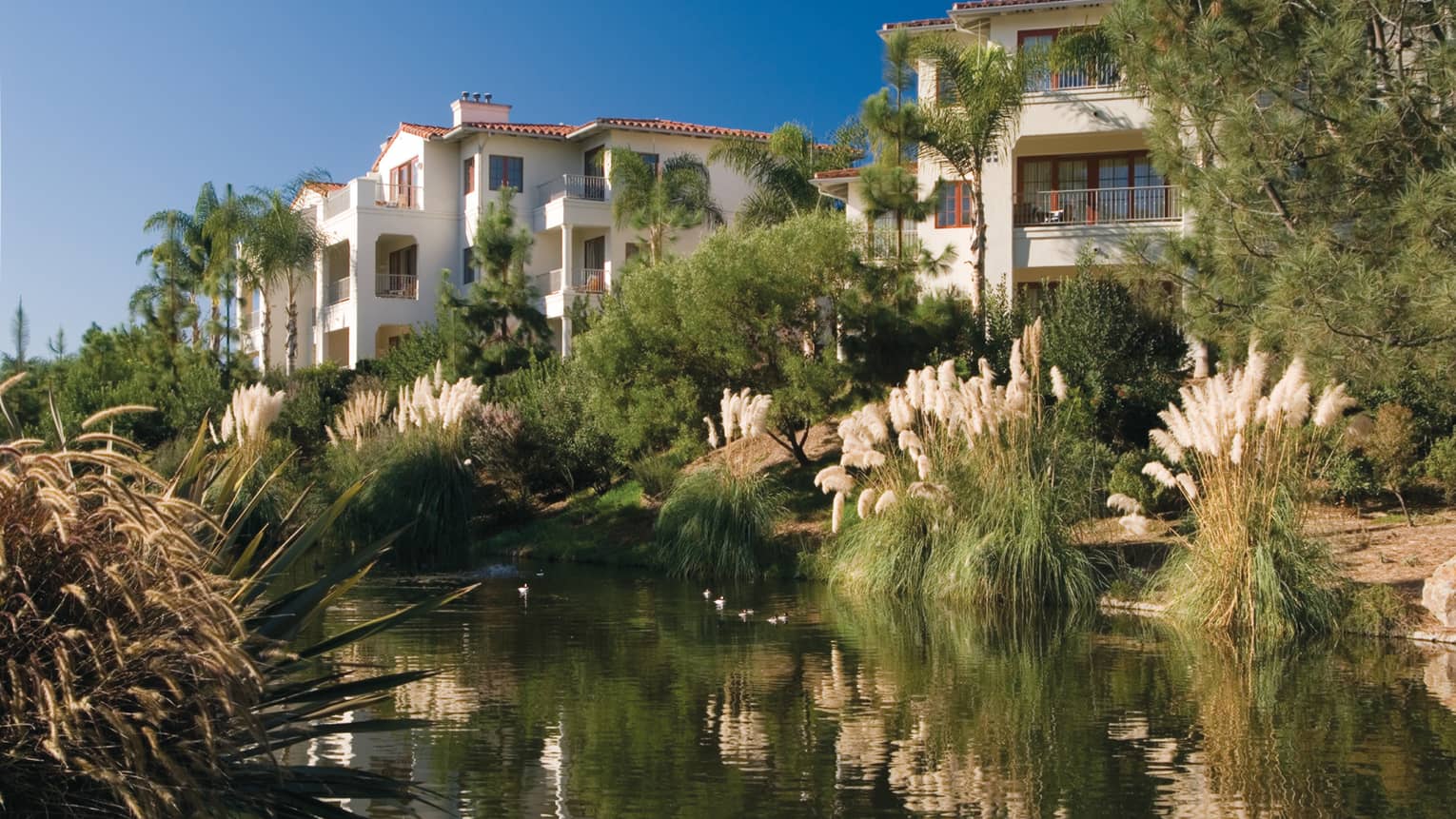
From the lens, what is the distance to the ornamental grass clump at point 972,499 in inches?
679

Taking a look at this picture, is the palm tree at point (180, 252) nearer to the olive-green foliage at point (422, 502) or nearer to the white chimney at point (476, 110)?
the white chimney at point (476, 110)

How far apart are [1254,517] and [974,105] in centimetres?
1966

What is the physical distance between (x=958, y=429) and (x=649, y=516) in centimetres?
1052

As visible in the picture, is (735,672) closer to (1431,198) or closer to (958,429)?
(958,429)

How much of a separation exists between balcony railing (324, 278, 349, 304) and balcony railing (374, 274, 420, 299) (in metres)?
1.26

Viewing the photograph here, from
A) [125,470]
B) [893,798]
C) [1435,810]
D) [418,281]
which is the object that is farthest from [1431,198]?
[418,281]

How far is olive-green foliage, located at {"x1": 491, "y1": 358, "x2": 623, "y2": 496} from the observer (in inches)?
1217

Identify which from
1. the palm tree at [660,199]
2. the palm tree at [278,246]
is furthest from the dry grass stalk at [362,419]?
the palm tree at [278,246]

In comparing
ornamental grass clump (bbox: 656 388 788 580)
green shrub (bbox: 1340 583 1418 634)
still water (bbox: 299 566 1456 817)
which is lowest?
still water (bbox: 299 566 1456 817)

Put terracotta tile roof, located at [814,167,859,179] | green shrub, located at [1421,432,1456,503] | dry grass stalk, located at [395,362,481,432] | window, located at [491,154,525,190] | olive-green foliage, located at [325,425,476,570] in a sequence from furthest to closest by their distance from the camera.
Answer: window, located at [491,154,525,190]
terracotta tile roof, located at [814,167,859,179]
dry grass stalk, located at [395,362,481,432]
olive-green foliage, located at [325,425,476,570]
green shrub, located at [1421,432,1456,503]

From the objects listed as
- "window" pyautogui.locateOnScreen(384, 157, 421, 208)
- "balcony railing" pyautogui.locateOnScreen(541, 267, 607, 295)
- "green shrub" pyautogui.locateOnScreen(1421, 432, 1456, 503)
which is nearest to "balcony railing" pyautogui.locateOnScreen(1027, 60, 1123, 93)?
"green shrub" pyautogui.locateOnScreen(1421, 432, 1456, 503)

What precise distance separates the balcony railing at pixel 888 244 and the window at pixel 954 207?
128cm

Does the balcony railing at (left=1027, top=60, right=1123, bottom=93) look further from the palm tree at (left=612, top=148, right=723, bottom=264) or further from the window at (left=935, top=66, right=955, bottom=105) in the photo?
the palm tree at (left=612, top=148, right=723, bottom=264)

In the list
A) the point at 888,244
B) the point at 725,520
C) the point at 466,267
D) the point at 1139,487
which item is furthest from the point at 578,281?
the point at 1139,487
